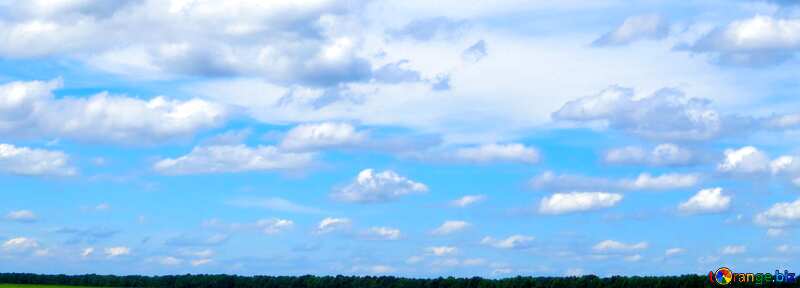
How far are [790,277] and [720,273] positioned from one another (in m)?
14.9

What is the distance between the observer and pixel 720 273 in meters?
197

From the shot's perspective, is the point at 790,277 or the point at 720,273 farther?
the point at 720,273

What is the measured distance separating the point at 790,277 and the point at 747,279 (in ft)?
20.7

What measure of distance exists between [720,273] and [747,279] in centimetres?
1023

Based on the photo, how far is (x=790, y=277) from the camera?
183875mm

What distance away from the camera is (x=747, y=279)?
186875 mm
